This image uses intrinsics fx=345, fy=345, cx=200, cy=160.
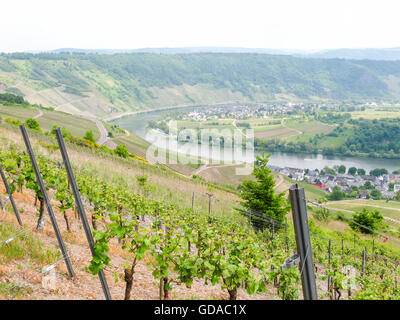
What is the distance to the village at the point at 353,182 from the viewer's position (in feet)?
176

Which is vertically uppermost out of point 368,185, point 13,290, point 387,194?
point 13,290

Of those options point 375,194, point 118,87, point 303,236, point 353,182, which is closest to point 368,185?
point 353,182

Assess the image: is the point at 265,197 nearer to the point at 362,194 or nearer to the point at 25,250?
the point at 25,250

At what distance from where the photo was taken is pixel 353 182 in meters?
59.5

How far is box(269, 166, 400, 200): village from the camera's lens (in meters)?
53.8

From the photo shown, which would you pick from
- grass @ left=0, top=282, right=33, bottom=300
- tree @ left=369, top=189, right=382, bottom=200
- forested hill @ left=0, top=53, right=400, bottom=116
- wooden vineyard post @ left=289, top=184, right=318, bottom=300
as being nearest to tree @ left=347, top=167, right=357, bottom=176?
tree @ left=369, top=189, right=382, bottom=200

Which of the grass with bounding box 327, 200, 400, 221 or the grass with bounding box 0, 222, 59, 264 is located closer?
the grass with bounding box 0, 222, 59, 264

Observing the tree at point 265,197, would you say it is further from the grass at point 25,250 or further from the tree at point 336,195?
the tree at point 336,195

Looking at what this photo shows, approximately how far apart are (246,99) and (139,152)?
138733 millimetres

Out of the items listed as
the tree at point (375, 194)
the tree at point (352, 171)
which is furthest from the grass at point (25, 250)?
the tree at point (352, 171)

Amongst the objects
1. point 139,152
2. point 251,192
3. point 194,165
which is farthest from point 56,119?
point 251,192

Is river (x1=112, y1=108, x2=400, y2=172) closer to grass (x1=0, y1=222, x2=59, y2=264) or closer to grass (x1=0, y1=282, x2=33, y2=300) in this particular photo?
grass (x1=0, y1=222, x2=59, y2=264)
